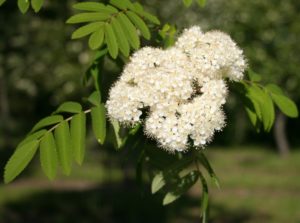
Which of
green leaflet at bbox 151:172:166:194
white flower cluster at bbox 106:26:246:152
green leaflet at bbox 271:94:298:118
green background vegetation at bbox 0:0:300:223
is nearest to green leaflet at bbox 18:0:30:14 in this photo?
white flower cluster at bbox 106:26:246:152

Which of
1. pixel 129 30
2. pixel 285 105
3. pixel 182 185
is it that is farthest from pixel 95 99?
pixel 285 105

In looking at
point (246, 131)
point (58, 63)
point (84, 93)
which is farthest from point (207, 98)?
point (246, 131)

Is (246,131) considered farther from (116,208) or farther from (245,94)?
(245,94)

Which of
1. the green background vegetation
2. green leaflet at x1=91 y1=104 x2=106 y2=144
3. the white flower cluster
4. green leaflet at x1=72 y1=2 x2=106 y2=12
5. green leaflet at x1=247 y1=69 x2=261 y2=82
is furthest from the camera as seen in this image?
the green background vegetation

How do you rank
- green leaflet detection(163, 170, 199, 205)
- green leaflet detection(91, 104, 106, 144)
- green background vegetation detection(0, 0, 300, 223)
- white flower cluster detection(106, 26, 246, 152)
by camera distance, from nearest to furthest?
white flower cluster detection(106, 26, 246, 152) → green leaflet detection(91, 104, 106, 144) → green leaflet detection(163, 170, 199, 205) → green background vegetation detection(0, 0, 300, 223)

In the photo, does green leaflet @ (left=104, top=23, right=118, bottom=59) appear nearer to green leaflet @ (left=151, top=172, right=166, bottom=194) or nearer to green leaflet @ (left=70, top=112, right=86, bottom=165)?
green leaflet @ (left=70, top=112, right=86, bottom=165)

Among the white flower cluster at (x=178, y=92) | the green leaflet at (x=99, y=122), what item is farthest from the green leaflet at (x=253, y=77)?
the green leaflet at (x=99, y=122)

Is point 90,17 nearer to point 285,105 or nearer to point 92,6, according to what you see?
point 92,6
